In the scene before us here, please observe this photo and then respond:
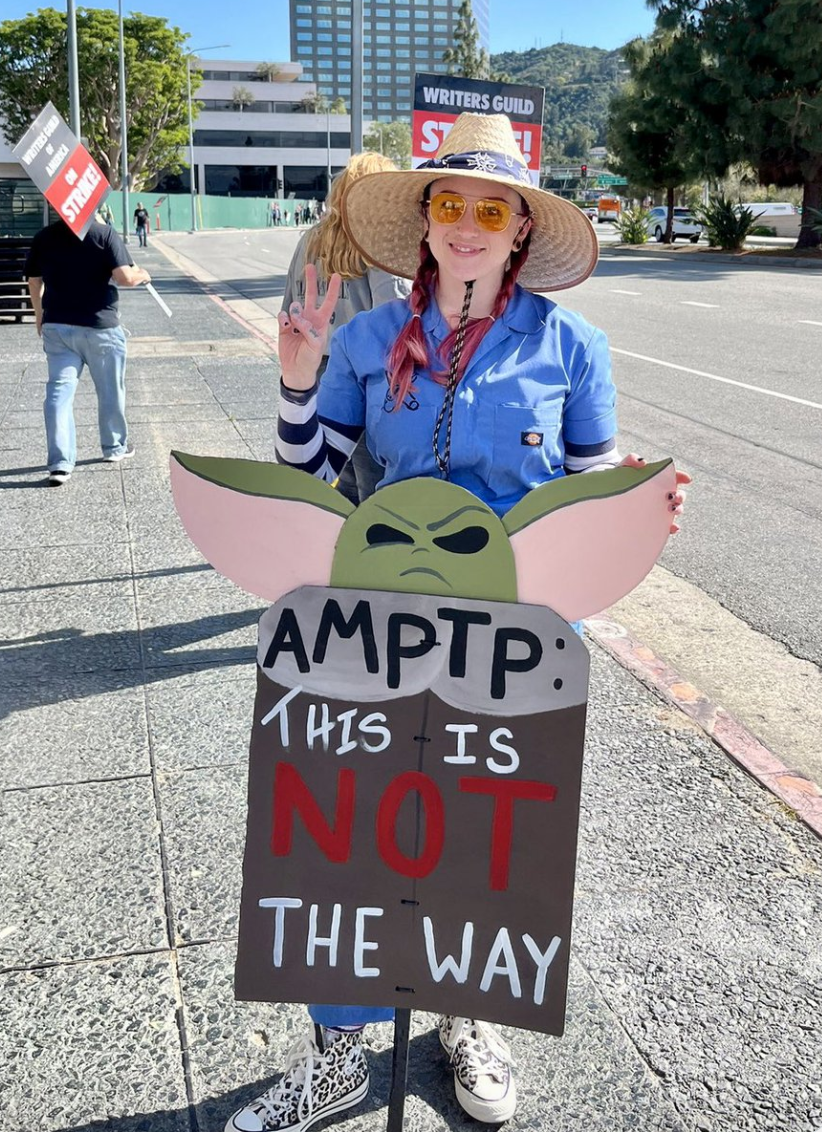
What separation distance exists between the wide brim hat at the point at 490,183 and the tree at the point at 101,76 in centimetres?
6466

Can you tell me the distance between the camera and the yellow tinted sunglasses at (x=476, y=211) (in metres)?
2.22

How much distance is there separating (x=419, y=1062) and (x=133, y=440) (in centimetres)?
655

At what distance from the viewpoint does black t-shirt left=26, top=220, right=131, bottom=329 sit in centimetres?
679

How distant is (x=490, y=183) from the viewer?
2281 mm

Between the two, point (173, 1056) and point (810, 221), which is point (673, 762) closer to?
point (173, 1056)

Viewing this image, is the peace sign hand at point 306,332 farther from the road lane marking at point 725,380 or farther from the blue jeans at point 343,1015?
the road lane marking at point 725,380

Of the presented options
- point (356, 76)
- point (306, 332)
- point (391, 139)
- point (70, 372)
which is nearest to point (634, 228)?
point (356, 76)

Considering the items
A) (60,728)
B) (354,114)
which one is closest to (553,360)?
(60,728)

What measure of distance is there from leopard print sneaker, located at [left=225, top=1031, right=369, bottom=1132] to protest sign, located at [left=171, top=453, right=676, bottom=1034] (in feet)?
0.91

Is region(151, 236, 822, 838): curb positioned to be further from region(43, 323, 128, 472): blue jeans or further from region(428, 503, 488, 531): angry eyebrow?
region(43, 323, 128, 472): blue jeans

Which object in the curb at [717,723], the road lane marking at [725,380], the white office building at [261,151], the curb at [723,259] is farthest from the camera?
the white office building at [261,151]

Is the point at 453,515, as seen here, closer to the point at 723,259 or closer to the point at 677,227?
the point at 723,259

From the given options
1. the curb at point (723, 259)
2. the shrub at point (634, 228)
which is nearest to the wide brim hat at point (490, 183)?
the curb at point (723, 259)

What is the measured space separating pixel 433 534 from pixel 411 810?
0.49m
